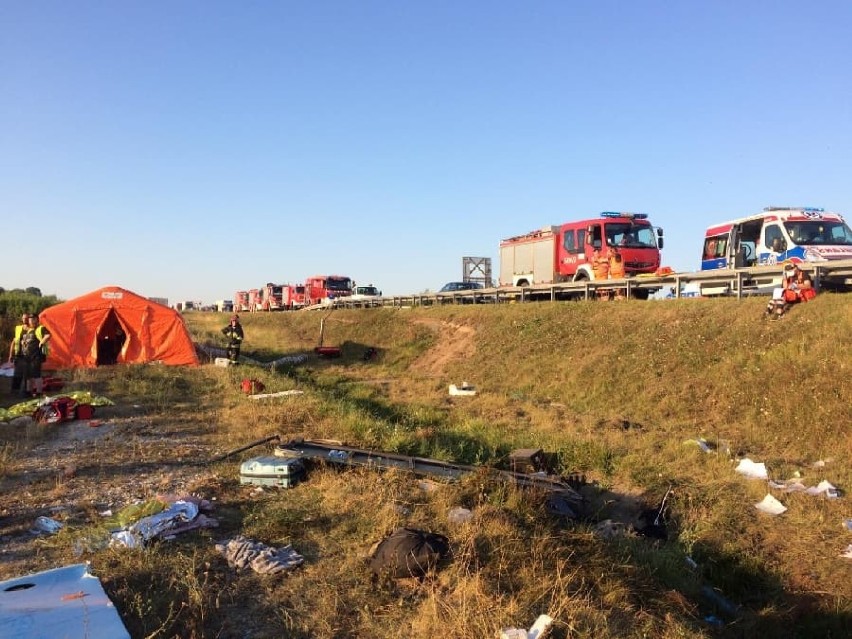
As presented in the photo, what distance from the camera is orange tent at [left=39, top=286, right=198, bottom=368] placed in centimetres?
1720

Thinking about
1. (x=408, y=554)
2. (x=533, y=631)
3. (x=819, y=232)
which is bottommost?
(x=533, y=631)

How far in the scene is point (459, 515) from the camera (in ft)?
18.4

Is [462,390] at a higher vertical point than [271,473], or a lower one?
lower

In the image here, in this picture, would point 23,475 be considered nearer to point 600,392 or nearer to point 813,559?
point 813,559

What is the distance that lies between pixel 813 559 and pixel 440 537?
4030 millimetres

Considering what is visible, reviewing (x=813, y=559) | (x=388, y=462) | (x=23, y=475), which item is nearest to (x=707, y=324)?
(x=813, y=559)

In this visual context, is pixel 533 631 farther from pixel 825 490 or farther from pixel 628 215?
pixel 628 215

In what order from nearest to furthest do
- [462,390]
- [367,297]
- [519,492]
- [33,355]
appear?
[519,492] < [33,355] < [462,390] < [367,297]

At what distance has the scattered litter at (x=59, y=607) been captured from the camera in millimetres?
3482

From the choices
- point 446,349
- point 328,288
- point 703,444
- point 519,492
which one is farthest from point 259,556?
point 328,288

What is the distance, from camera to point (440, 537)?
4922 mm

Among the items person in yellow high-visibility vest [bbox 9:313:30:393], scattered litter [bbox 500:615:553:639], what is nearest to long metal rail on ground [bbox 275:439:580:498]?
scattered litter [bbox 500:615:553:639]

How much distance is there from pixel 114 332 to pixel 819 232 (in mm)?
19570

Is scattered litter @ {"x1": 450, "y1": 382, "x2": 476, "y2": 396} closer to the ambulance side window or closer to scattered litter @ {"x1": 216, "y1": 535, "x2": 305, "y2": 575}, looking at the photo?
the ambulance side window
